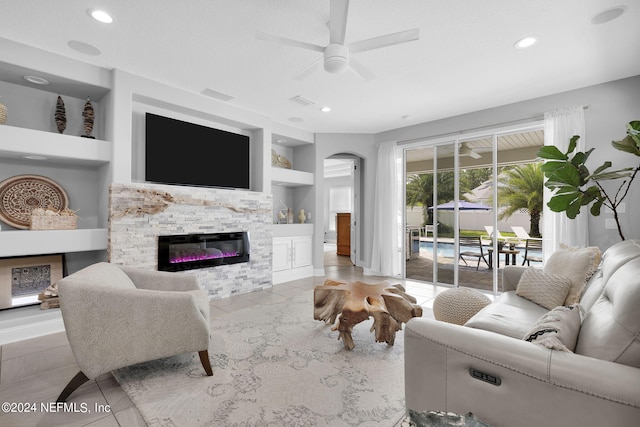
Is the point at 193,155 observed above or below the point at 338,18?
below

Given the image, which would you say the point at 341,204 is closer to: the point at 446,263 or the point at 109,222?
the point at 446,263

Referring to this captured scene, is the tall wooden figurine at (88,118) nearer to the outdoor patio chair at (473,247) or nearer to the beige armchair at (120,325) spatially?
the beige armchair at (120,325)

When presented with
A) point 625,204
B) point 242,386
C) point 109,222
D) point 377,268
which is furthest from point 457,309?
point 109,222

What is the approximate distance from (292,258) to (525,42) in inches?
168

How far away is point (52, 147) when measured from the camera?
2.98m

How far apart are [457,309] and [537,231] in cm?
247

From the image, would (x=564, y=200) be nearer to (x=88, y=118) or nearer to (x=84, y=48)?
(x=84, y=48)

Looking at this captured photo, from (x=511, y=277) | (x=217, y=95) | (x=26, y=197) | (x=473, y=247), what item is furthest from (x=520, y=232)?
(x=26, y=197)

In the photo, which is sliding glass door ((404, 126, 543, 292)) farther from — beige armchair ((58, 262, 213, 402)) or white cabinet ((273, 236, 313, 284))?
beige armchair ((58, 262, 213, 402))

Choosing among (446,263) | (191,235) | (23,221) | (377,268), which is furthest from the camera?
(377,268)

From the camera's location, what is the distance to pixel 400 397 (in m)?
1.90

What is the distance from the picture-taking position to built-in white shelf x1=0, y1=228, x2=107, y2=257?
2744 millimetres

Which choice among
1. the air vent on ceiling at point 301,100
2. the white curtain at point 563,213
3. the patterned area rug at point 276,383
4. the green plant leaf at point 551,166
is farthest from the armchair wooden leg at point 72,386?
the white curtain at point 563,213

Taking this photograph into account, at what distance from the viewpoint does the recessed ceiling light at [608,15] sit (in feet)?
7.45
